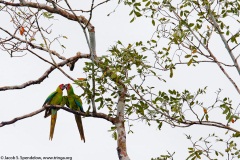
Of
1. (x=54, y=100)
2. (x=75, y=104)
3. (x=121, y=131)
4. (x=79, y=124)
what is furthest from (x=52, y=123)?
(x=121, y=131)

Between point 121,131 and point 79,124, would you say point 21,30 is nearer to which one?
point 79,124

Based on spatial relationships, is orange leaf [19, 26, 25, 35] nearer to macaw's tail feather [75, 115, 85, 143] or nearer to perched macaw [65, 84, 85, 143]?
perched macaw [65, 84, 85, 143]

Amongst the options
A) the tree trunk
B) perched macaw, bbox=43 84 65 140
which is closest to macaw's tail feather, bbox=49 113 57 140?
perched macaw, bbox=43 84 65 140

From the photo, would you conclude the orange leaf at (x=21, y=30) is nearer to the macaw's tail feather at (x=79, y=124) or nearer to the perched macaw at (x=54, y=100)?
the perched macaw at (x=54, y=100)

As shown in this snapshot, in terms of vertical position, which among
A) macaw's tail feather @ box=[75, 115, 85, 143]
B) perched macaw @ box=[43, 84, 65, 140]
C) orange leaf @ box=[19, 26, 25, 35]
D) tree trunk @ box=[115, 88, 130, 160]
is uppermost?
orange leaf @ box=[19, 26, 25, 35]

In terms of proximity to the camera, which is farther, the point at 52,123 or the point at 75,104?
the point at 52,123

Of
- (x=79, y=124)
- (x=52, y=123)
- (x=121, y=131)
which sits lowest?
(x=121, y=131)

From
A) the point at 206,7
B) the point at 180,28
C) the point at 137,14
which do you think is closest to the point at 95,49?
the point at 137,14

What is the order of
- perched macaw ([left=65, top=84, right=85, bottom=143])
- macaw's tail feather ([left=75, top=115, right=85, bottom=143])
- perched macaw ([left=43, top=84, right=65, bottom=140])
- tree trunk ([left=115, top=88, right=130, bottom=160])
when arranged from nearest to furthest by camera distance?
tree trunk ([left=115, top=88, right=130, bottom=160]) < perched macaw ([left=65, top=84, right=85, bottom=143]) < macaw's tail feather ([left=75, top=115, right=85, bottom=143]) < perched macaw ([left=43, top=84, right=65, bottom=140])

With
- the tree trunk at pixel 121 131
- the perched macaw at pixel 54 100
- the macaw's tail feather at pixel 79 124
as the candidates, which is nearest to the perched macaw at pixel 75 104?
the macaw's tail feather at pixel 79 124

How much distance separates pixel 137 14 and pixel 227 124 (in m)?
2.15

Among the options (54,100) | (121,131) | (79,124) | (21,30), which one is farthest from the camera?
(54,100)

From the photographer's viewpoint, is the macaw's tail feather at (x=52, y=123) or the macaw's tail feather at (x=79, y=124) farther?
the macaw's tail feather at (x=52, y=123)

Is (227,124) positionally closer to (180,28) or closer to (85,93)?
(180,28)
